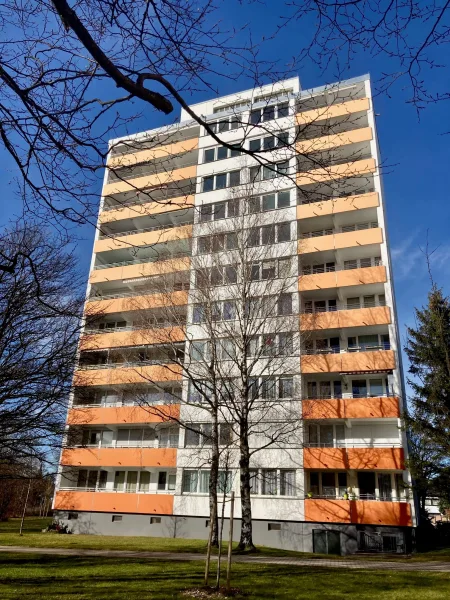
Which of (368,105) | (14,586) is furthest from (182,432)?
(368,105)

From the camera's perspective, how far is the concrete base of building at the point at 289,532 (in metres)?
22.1

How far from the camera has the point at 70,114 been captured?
457cm

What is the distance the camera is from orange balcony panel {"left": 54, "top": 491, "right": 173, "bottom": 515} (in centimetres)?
2566

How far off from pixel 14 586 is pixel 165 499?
695 inches

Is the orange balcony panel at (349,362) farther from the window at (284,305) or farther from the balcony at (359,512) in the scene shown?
the balcony at (359,512)

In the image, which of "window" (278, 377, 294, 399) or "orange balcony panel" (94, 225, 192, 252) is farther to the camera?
"orange balcony panel" (94, 225, 192, 252)

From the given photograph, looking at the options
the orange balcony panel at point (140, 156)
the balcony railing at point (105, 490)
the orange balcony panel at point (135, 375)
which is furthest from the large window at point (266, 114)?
the balcony railing at point (105, 490)

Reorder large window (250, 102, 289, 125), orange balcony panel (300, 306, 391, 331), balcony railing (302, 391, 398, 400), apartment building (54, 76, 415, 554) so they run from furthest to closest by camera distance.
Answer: balcony railing (302, 391, 398, 400) → orange balcony panel (300, 306, 391, 331) → apartment building (54, 76, 415, 554) → large window (250, 102, 289, 125)

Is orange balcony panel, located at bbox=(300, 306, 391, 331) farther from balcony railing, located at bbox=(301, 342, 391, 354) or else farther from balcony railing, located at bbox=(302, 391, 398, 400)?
balcony railing, located at bbox=(302, 391, 398, 400)

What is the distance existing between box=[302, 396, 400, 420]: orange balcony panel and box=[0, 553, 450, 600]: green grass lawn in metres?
11.8

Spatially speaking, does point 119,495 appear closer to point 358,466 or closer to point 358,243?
point 358,466

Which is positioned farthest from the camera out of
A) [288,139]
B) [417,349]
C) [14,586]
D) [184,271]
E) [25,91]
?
[417,349]

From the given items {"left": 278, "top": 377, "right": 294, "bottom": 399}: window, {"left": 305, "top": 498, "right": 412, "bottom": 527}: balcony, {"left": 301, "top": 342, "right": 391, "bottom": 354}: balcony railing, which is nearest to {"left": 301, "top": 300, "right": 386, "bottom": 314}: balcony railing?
{"left": 301, "top": 342, "right": 391, "bottom": 354}: balcony railing

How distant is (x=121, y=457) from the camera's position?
90.2 ft
